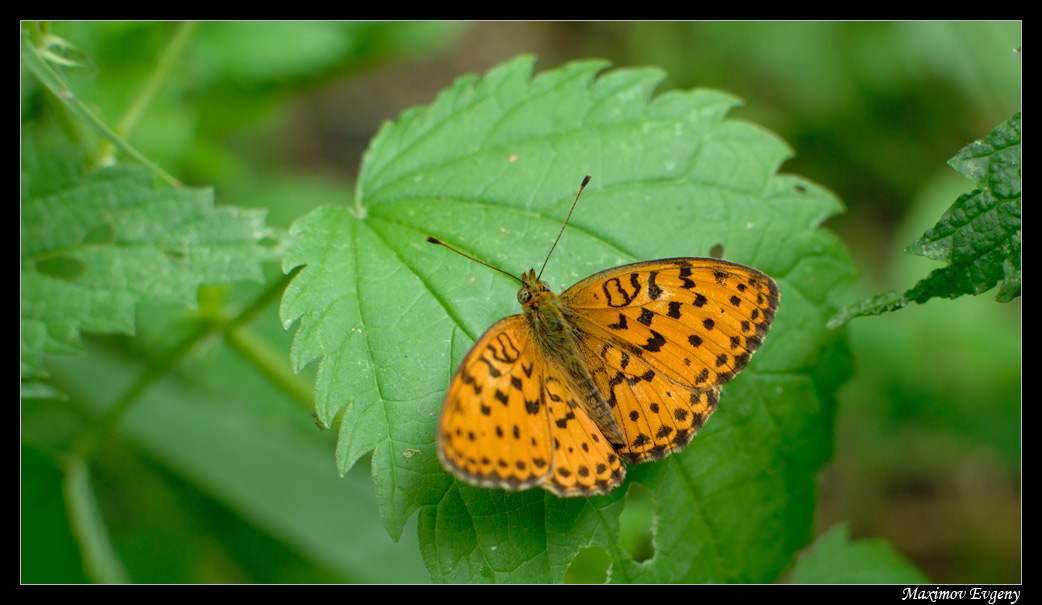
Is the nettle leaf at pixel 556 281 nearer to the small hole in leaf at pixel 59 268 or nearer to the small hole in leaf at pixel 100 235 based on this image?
the small hole in leaf at pixel 100 235

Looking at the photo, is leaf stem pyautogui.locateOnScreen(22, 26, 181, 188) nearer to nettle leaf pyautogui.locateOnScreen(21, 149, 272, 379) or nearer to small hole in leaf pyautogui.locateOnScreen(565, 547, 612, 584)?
nettle leaf pyautogui.locateOnScreen(21, 149, 272, 379)

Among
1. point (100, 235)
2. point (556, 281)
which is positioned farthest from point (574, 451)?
point (100, 235)

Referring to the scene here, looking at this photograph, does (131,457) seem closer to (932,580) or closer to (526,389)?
(526,389)

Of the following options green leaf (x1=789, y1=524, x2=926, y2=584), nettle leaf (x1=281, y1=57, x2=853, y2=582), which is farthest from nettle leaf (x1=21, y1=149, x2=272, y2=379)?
green leaf (x1=789, y1=524, x2=926, y2=584)

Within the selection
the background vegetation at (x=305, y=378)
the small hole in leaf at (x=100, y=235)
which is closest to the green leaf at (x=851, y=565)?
the background vegetation at (x=305, y=378)

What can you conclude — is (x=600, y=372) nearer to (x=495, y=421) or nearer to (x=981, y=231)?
(x=495, y=421)
